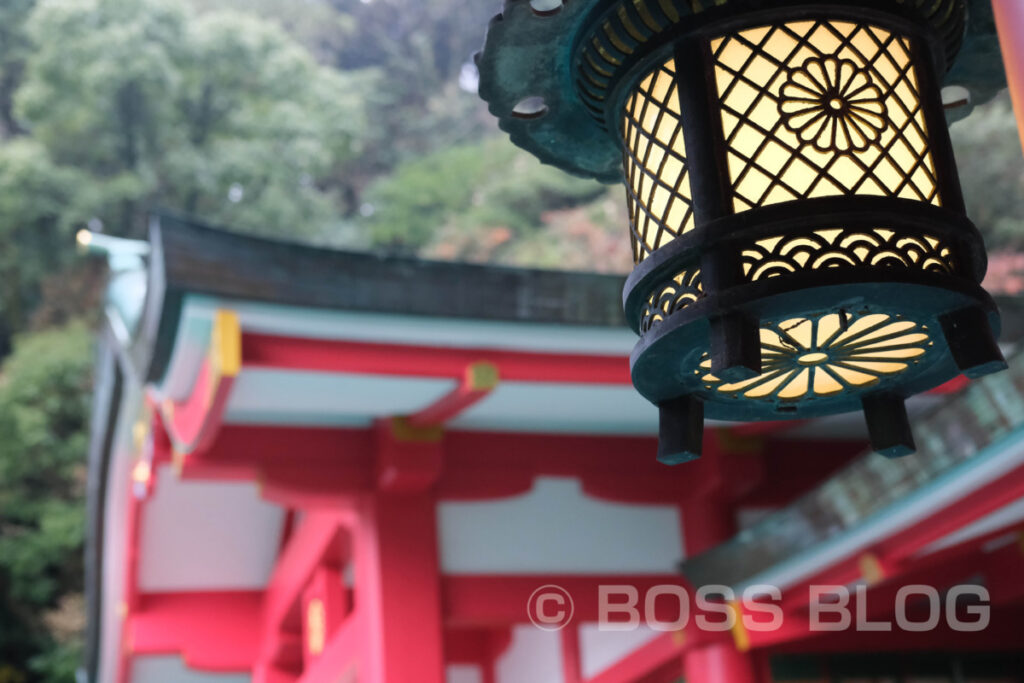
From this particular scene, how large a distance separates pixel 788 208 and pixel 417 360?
7.99ft

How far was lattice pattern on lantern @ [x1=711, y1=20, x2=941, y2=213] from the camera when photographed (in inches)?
41.3

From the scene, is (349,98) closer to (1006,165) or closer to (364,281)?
(1006,165)

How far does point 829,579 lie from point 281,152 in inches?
692

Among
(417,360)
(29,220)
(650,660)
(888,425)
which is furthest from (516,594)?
(29,220)

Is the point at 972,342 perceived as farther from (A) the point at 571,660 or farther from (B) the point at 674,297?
(A) the point at 571,660

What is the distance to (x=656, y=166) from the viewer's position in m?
1.15

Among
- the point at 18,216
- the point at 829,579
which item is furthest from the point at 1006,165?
the point at 18,216

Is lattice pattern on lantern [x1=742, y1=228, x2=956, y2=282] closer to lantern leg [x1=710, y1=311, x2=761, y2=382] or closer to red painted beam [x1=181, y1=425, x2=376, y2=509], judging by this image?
lantern leg [x1=710, y1=311, x2=761, y2=382]

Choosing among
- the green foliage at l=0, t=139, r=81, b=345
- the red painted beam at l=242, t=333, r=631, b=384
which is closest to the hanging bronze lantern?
the red painted beam at l=242, t=333, r=631, b=384

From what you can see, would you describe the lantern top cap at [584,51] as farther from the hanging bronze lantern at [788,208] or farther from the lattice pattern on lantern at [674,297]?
the lattice pattern on lantern at [674,297]

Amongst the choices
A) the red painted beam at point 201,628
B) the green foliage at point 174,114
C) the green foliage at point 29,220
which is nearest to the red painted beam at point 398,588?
the red painted beam at point 201,628

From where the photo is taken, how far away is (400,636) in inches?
149

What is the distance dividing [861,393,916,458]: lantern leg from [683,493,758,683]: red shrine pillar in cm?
302

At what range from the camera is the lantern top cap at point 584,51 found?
113 cm
